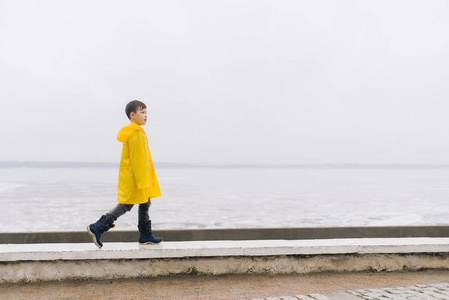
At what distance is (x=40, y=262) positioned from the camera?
419 centimetres

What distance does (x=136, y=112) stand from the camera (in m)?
4.50

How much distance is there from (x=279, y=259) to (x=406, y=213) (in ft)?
73.5

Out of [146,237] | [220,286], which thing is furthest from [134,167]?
[220,286]

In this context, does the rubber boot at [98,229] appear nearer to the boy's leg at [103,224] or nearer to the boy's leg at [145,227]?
the boy's leg at [103,224]

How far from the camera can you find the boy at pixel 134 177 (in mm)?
4328

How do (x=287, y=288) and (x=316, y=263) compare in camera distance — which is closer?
(x=287, y=288)

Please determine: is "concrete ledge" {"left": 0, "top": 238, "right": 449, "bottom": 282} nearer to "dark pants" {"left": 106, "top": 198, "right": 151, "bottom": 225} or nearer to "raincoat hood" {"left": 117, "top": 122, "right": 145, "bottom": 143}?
A: "dark pants" {"left": 106, "top": 198, "right": 151, "bottom": 225}

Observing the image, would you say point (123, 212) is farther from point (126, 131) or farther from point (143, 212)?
point (126, 131)

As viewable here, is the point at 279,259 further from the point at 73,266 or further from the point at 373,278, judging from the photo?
the point at 73,266

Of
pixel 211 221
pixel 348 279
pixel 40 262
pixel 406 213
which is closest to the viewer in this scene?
pixel 40 262

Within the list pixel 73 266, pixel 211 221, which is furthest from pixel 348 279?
pixel 211 221

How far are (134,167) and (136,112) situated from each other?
612 millimetres

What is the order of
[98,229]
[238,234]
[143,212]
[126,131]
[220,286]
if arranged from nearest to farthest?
[220,286]
[98,229]
[126,131]
[143,212]
[238,234]

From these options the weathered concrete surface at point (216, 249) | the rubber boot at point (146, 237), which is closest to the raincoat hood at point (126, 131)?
the rubber boot at point (146, 237)
